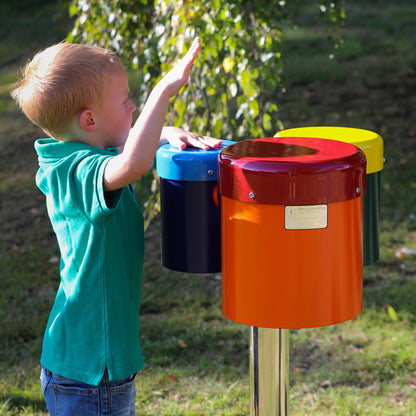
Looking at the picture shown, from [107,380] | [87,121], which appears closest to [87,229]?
[87,121]

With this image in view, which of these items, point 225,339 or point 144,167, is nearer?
point 144,167

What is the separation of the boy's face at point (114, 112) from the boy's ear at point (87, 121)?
0.01 metres

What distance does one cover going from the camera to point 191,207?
2.12 metres

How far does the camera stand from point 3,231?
5422mm

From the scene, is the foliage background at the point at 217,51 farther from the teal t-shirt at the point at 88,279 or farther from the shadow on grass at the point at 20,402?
the teal t-shirt at the point at 88,279

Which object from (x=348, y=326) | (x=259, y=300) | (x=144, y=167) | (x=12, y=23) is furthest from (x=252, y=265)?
(x=12, y=23)

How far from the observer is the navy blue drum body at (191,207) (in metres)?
2.08

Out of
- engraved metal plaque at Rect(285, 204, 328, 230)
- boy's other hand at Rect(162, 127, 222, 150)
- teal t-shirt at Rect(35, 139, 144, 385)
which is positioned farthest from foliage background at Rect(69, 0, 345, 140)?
engraved metal plaque at Rect(285, 204, 328, 230)

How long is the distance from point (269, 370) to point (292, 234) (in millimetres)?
489

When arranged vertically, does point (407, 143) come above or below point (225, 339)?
above

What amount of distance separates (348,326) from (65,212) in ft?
7.85

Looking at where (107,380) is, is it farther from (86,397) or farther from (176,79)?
(176,79)

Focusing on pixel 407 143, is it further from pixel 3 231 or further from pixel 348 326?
pixel 3 231

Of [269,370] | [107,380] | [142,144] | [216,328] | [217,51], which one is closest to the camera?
[142,144]
